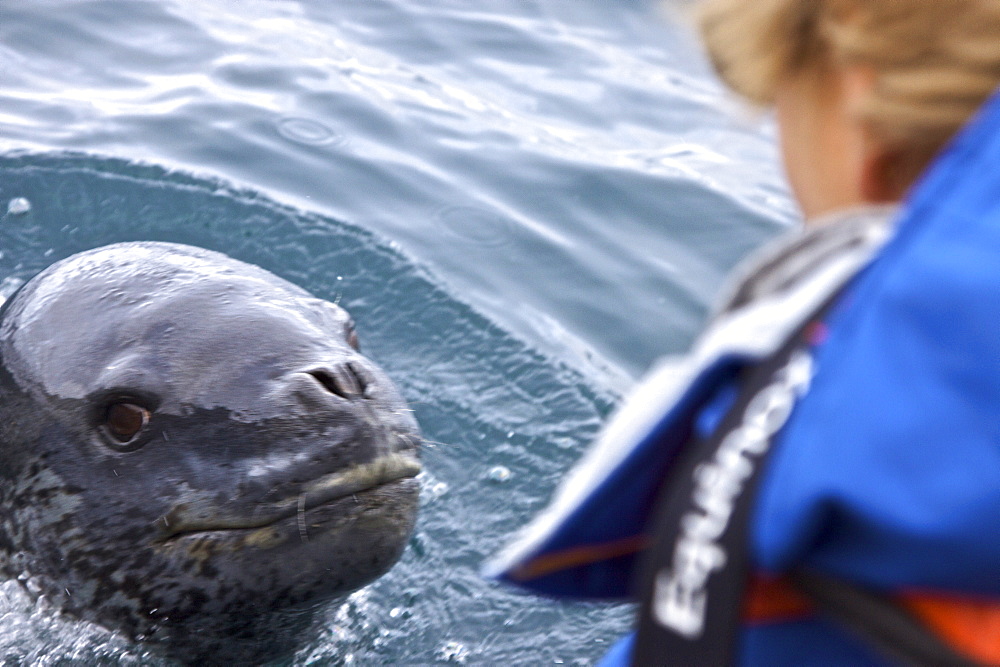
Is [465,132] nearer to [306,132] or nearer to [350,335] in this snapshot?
[306,132]

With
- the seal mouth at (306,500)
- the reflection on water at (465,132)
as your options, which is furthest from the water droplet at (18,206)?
the seal mouth at (306,500)

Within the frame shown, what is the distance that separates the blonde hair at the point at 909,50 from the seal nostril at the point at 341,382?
196cm

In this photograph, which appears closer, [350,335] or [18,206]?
[350,335]

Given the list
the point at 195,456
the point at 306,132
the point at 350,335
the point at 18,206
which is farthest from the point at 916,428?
the point at 306,132

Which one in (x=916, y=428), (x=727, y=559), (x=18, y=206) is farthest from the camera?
(x=18, y=206)

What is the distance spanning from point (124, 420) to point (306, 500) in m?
0.72

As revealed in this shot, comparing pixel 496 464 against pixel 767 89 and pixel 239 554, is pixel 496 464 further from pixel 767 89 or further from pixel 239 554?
pixel 767 89

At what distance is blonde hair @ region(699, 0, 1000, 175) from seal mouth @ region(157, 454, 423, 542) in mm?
1938

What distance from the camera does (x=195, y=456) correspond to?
11.5 feet

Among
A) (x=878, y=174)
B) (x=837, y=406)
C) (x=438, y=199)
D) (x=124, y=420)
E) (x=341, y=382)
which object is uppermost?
(x=878, y=174)

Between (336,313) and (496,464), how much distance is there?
1.74m

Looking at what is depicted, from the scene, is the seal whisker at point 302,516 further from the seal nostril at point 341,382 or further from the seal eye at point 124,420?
the seal eye at point 124,420

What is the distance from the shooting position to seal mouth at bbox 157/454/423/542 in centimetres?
336

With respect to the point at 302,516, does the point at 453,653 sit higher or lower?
lower
